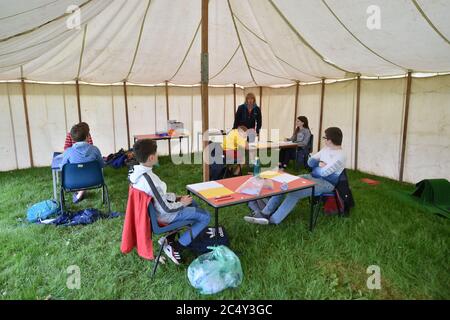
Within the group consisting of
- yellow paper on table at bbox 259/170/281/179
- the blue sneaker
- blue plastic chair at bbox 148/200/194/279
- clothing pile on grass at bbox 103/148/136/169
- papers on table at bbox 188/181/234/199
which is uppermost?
yellow paper on table at bbox 259/170/281/179

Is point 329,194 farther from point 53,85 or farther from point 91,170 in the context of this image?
point 53,85

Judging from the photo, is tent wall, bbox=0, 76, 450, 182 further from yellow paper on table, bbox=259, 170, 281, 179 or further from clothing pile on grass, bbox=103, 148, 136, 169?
yellow paper on table, bbox=259, 170, 281, 179

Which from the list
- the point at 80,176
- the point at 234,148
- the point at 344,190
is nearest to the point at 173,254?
the point at 80,176

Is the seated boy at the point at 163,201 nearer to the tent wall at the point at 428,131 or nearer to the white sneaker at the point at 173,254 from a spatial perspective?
the white sneaker at the point at 173,254

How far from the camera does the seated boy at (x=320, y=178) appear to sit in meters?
3.12

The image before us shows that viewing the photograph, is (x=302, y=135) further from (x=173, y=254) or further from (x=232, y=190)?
(x=173, y=254)

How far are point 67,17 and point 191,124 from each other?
5464mm

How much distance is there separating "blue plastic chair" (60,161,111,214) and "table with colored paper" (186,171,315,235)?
4.39ft

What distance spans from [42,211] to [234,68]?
4593 millimetres

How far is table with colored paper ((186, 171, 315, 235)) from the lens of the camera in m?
2.29

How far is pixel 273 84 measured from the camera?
7770mm

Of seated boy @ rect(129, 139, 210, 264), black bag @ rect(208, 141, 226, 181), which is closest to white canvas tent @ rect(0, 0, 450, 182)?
seated boy @ rect(129, 139, 210, 264)

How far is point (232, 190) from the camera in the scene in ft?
8.43
